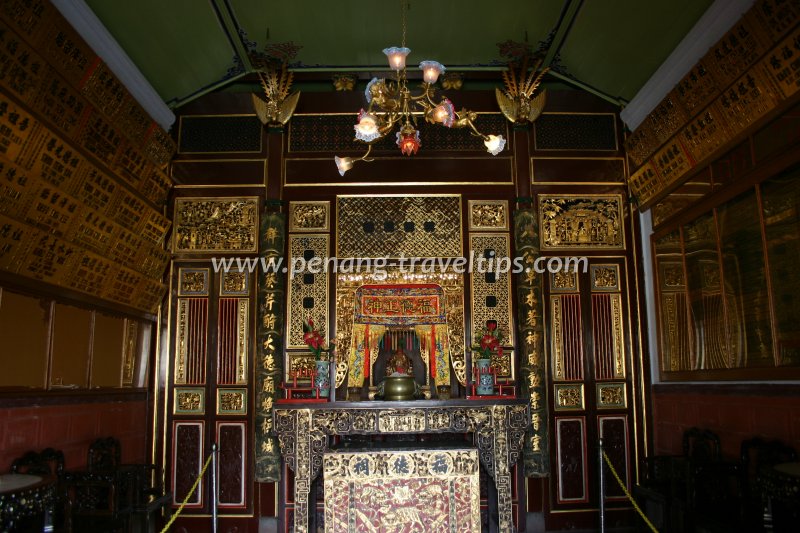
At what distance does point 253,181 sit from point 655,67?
12.5 ft

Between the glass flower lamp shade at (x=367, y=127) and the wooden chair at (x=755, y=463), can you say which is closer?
the wooden chair at (x=755, y=463)

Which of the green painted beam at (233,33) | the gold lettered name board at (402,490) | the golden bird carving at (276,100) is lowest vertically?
the gold lettered name board at (402,490)

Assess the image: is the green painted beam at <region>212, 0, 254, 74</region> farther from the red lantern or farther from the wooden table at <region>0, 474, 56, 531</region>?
the wooden table at <region>0, 474, 56, 531</region>

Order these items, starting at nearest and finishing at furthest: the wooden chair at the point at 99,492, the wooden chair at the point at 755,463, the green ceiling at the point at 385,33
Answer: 1. the wooden chair at the point at 755,463
2. the wooden chair at the point at 99,492
3. the green ceiling at the point at 385,33

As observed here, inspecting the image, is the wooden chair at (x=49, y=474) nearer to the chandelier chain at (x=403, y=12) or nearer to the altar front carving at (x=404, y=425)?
the altar front carving at (x=404, y=425)

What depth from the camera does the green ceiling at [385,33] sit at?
4.93 meters

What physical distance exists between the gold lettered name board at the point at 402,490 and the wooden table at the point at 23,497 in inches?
77.4

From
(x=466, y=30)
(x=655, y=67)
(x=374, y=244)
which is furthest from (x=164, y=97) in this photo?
(x=655, y=67)

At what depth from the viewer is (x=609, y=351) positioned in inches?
229

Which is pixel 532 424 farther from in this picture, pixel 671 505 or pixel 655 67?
pixel 655 67

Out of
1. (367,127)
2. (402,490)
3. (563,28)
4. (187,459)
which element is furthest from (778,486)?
(187,459)

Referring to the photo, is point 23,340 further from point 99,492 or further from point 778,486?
Answer: point 778,486

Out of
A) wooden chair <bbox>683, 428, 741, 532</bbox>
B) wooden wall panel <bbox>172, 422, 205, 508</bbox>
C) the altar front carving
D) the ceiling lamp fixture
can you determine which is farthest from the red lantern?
wooden wall panel <bbox>172, 422, 205, 508</bbox>

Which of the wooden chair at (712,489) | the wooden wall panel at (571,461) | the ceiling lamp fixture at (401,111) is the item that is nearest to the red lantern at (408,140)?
the ceiling lamp fixture at (401,111)
